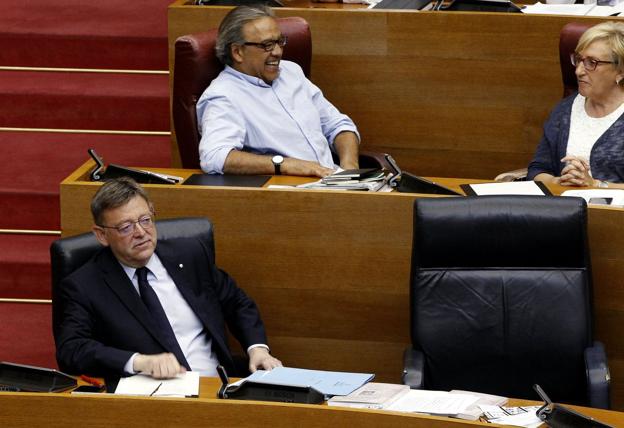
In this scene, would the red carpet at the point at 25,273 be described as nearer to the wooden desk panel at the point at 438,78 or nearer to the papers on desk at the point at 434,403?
the wooden desk panel at the point at 438,78

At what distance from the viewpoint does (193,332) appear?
11.3 feet

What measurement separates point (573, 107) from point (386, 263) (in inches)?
36.2

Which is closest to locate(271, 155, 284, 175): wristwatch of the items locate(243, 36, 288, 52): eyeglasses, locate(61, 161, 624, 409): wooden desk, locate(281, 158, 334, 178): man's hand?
locate(281, 158, 334, 178): man's hand

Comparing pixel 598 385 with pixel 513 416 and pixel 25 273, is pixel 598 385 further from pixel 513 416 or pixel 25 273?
pixel 25 273

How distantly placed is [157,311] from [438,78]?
1734mm

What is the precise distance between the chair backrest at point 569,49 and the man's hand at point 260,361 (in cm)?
155

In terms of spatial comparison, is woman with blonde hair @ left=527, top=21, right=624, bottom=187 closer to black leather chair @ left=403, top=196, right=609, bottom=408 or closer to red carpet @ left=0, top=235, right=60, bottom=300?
black leather chair @ left=403, top=196, right=609, bottom=408

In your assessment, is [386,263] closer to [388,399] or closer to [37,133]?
[388,399]

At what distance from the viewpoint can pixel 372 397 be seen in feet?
9.20

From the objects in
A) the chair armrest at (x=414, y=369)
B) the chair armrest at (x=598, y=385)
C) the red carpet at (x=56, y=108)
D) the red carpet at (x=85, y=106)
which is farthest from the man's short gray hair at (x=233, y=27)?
the chair armrest at (x=598, y=385)

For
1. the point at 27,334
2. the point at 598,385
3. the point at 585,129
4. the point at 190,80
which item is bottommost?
the point at 27,334

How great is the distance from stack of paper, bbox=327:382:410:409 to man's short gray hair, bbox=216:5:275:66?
1702 mm

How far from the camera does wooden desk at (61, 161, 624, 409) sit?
143 inches

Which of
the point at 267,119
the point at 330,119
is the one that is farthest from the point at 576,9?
the point at 267,119
